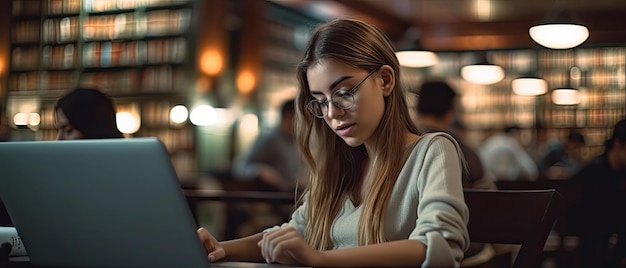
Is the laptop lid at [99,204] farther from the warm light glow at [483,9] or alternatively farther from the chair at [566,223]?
the warm light glow at [483,9]

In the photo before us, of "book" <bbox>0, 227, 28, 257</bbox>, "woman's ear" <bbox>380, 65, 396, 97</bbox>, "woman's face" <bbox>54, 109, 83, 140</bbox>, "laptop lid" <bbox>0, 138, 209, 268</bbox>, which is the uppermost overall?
"woman's ear" <bbox>380, 65, 396, 97</bbox>

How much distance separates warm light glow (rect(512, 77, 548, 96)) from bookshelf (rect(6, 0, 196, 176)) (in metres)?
3.91

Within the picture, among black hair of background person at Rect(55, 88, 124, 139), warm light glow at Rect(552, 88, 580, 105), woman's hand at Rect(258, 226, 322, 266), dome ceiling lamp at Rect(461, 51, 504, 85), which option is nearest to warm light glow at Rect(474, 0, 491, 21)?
dome ceiling lamp at Rect(461, 51, 504, 85)

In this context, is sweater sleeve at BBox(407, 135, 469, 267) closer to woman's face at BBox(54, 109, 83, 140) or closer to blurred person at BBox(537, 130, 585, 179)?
woman's face at BBox(54, 109, 83, 140)

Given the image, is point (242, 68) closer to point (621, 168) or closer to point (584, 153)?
point (584, 153)

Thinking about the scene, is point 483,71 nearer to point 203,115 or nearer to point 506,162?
point 506,162

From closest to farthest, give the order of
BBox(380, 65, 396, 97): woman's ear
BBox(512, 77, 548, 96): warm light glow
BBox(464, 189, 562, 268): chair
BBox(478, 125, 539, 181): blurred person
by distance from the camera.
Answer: BBox(380, 65, 396, 97): woman's ear
BBox(464, 189, 562, 268): chair
BBox(478, 125, 539, 181): blurred person
BBox(512, 77, 548, 96): warm light glow

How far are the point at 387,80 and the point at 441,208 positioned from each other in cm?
31

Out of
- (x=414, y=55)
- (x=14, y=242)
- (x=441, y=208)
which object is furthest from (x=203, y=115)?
(x=441, y=208)

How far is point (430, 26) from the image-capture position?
11.1 m

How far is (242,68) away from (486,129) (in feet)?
13.1

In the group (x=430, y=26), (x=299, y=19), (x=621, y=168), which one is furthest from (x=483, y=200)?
(x=430, y=26)

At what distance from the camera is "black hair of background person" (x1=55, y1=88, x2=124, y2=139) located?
2.63m

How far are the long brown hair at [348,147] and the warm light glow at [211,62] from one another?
678cm
